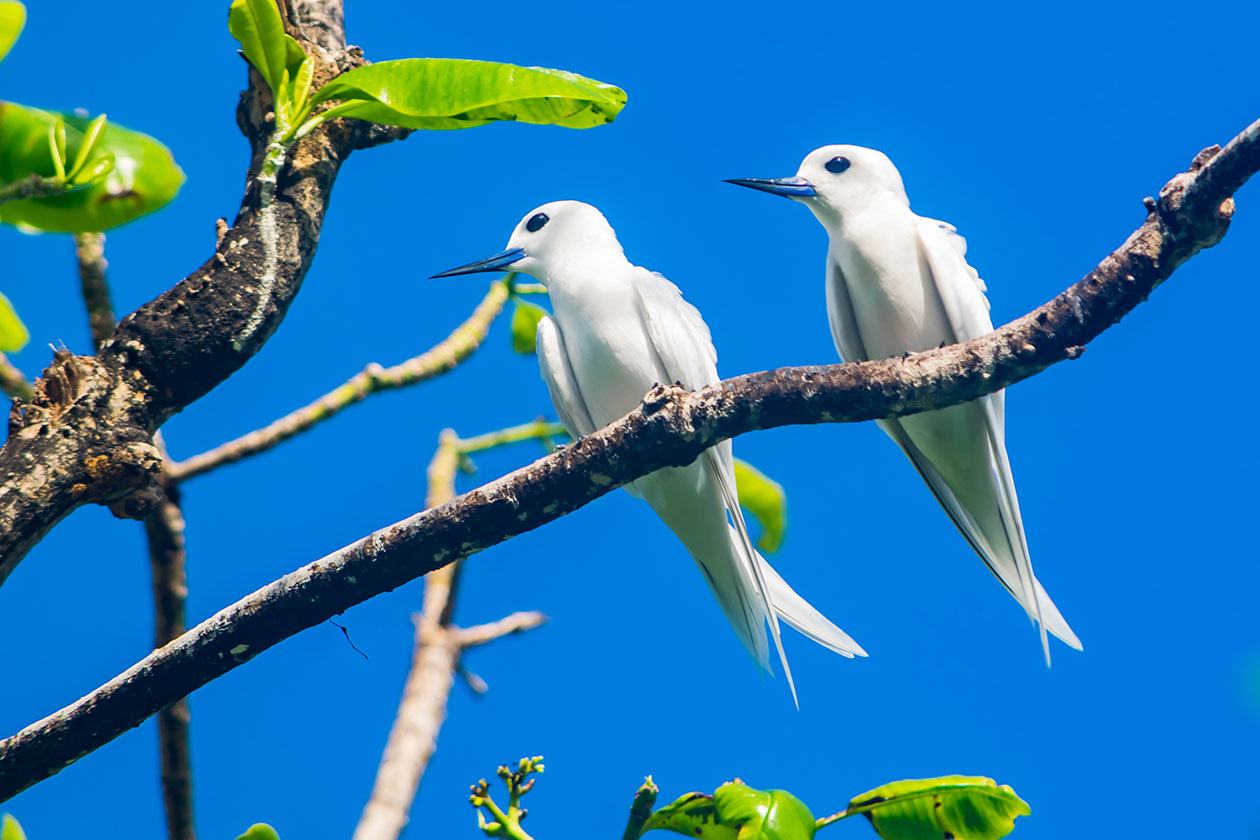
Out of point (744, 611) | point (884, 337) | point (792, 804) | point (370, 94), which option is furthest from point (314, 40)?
point (792, 804)

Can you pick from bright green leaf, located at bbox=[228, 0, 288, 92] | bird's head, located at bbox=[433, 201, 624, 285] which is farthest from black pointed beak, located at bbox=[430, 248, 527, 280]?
bright green leaf, located at bbox=[228, 0, 288, 92]

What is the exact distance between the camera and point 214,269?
275 cm

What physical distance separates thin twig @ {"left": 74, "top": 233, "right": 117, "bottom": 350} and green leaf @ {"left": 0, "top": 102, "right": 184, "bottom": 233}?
1.91ft

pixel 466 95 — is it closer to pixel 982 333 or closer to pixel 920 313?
pixel 920 313

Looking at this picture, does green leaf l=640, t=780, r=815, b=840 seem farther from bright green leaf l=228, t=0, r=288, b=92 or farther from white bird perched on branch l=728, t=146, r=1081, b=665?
bright green leaf l=228, t=0, r=288, b=92

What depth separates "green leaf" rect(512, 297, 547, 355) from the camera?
5.13m

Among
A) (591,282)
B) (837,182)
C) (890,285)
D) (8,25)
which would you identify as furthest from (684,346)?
(8,25)

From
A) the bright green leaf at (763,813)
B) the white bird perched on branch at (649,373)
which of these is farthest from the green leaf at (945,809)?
the white bird perched on branch at (649,373)

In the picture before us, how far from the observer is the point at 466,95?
111 inches

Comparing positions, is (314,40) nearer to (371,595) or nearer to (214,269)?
(214,269)

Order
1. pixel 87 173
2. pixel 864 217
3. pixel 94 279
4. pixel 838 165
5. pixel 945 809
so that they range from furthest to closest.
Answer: pixel 838 165, pixel 864 217, pixel 94 279, pixel 945 809, pixel 87 173

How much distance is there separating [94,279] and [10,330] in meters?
0.39

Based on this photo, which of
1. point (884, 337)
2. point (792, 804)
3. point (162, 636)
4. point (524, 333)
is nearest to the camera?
point (792, 804)

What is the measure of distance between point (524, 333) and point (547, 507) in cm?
260
